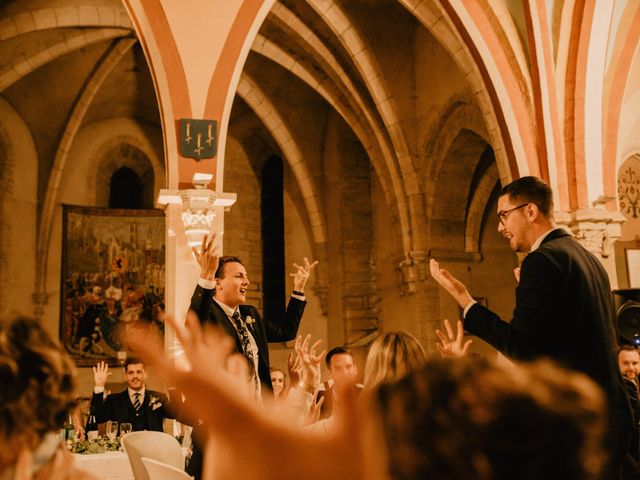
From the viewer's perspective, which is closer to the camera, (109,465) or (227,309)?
(227,309)

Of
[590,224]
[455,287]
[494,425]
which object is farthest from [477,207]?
[494,425]

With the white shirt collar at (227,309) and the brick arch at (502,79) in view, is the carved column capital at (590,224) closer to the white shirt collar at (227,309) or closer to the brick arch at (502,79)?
the brick arch at (502,79)

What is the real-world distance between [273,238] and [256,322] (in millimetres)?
11891

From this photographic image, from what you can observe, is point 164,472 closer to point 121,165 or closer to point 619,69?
point 619,69

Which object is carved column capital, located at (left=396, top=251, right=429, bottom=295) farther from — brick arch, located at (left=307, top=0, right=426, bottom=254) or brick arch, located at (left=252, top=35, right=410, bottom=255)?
brick arch, located at (left=252, top=35, right=410, bottom=255)

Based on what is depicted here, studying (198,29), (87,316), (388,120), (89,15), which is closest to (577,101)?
(388,120)

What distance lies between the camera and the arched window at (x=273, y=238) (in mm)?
15039

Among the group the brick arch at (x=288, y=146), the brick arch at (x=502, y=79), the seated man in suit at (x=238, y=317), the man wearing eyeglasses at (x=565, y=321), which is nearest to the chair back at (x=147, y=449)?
the seated man in suit at (x=238, y=317)

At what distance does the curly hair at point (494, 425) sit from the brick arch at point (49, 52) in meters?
13.1

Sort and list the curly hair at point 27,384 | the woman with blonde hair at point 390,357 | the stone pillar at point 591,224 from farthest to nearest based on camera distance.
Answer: the stone pillar at point 591,224, the woman with blonde hair at point 390,357, the curly hair at point 27,384

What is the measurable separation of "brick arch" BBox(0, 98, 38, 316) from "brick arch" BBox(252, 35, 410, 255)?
5.37 metres

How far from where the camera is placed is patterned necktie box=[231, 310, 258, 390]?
326 cm

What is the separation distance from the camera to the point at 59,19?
11359 mm

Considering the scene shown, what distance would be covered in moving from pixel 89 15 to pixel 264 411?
40.3ft
